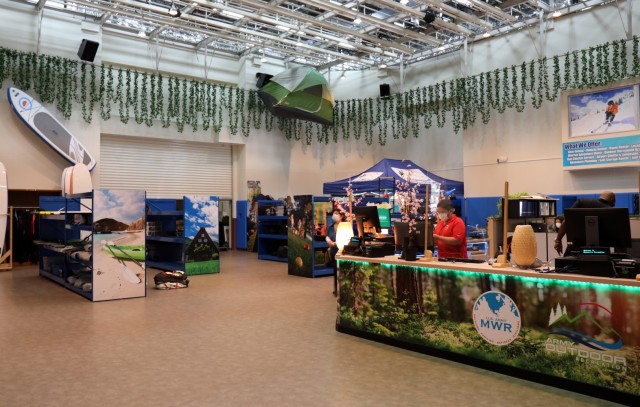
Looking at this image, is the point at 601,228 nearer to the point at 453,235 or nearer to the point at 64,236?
the point at 453,235

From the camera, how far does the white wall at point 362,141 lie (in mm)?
12836

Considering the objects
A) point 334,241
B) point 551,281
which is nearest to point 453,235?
point 551,281

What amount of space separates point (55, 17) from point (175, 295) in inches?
382

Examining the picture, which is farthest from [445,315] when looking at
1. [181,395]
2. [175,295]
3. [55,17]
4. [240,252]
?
[55,17]

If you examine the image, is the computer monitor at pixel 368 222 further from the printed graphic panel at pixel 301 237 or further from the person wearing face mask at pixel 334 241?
the printed graphic panel at pixel 301 237

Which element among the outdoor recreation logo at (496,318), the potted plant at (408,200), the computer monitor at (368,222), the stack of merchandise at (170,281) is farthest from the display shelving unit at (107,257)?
the outdoor recreation logo at (496,318)

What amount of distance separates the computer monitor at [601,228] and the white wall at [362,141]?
947cm

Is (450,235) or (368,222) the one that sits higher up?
(368,222)

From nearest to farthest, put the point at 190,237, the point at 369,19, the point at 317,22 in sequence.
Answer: the point at 190,237 → the point at 369,19 → the point at 317,22

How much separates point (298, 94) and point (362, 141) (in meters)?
4.90

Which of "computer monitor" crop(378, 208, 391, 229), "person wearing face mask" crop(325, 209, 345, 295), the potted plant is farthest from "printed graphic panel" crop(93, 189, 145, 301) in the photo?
the potted plant

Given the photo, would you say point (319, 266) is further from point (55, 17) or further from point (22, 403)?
point (55, 17)

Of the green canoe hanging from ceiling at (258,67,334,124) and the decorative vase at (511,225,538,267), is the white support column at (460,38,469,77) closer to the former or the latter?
the green canoe hanging from ceiling at (258,67,334,124)

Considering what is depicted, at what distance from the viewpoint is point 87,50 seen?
529 inches
